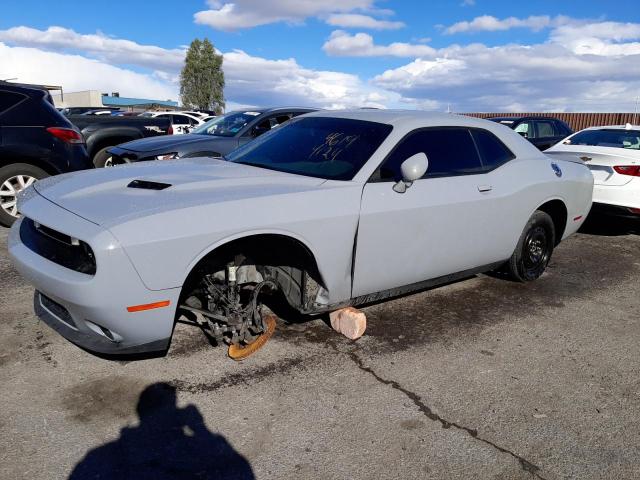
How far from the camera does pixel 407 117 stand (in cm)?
415

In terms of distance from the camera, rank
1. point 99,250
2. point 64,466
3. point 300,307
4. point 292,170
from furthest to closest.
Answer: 1. point 292,170
2. point 300,307
3. point 99,250
4. point 64,466

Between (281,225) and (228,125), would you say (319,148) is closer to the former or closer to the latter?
(281,225)

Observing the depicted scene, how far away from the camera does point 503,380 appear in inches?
133

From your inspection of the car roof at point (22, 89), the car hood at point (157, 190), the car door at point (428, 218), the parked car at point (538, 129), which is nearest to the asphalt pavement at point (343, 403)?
the car door at point (428, 218)

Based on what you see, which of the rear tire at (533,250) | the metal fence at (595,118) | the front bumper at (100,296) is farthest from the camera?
the metal fence at (595,118)

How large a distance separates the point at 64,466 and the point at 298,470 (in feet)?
3.39

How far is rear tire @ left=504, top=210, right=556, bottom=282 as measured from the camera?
4.94 m

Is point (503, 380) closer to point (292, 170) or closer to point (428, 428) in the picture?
point (428, 428)

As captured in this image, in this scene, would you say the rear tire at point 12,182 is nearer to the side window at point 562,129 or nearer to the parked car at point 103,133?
the parked car at point 103,133

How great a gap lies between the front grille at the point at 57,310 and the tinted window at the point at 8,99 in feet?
12.6

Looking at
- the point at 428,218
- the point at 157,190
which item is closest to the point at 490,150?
the point at 428,218

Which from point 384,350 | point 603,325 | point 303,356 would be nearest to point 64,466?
point 303,356

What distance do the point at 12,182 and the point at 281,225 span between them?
4519mm

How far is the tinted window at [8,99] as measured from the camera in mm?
6105
